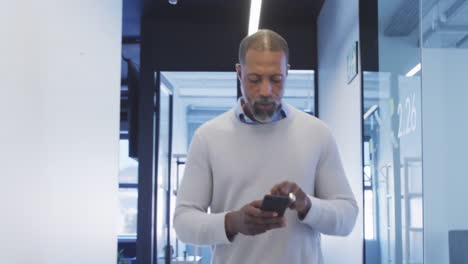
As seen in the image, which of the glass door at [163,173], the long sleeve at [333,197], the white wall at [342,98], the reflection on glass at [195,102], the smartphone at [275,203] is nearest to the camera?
the smartphone at [275,203]

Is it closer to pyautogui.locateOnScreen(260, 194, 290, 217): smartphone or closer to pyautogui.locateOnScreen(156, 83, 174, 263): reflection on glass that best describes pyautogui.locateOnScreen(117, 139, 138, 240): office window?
pyautogui.locateOnScreen(156, 83, 174, 263): reflection on glass

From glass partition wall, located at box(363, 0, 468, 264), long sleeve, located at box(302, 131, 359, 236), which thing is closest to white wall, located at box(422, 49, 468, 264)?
glass partition wall, located at box(363, 0, 468, 264)

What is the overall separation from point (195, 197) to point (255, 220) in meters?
0.22

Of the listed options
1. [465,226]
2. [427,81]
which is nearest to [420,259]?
[465,226]

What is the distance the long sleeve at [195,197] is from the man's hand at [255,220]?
0.29 ft

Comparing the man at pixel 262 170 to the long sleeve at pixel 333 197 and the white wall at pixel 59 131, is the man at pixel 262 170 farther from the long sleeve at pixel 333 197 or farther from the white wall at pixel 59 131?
the white wall at pixel 59 131

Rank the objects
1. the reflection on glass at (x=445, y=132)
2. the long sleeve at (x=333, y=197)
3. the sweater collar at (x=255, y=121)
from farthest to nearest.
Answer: the reflection on glass at (x=445, y=132)
the sweater collar at (x=255, y=121)
the long sleeve at (x=333, y=197)

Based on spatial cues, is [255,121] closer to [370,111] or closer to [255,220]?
[255,220]

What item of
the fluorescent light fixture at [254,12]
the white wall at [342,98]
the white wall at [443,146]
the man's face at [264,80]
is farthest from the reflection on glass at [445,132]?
the fluorescent light fixture at [254,12]

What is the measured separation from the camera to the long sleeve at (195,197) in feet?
3.86

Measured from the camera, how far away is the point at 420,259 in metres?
2.53

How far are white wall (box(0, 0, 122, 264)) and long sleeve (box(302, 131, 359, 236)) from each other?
81cm

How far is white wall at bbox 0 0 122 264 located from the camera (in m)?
1.51

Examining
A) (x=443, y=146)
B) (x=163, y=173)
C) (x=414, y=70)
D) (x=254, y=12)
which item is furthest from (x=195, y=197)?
(x=163, y=173)
